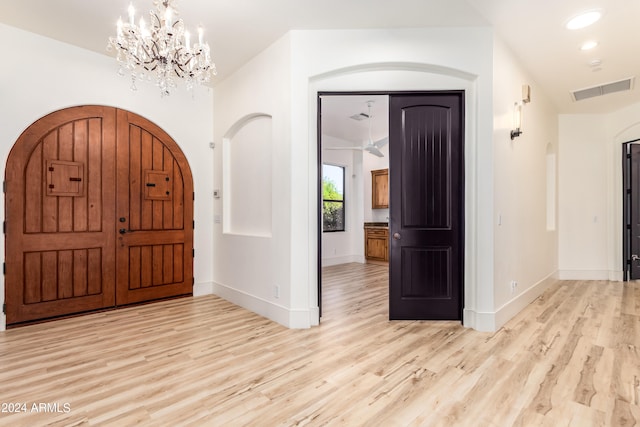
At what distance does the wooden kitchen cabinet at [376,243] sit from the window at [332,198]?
0.70 meters

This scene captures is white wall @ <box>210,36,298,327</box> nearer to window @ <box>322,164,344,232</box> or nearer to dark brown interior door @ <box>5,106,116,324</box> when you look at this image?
dark brown interior door @ <box>5,106,116,324</box>

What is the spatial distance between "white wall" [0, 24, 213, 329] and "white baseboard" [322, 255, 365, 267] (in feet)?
10.8

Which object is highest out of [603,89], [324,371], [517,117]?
[603,89]

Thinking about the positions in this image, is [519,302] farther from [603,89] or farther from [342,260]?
[342,260]

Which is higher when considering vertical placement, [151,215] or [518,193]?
[518,193]

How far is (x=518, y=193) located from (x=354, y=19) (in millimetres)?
2717

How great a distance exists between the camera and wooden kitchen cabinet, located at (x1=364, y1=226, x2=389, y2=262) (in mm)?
7488

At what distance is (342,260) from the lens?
789 cm

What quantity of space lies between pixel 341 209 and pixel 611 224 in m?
5.18

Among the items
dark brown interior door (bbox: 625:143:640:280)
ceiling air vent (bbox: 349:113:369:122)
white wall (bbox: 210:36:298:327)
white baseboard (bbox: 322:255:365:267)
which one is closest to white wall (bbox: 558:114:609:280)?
dark brown interior door (bbox: 625:143:640:280)

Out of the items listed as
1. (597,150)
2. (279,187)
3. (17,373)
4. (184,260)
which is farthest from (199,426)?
(597,150)

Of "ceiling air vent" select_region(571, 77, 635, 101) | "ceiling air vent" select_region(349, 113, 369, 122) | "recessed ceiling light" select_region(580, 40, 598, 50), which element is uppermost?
"recessed ceiling light" select_region(580, 40, 598, 50)

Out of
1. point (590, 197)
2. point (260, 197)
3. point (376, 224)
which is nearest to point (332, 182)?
point (376, 224)

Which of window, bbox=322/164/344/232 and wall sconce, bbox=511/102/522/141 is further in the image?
window, bbox=322/164/344/232
